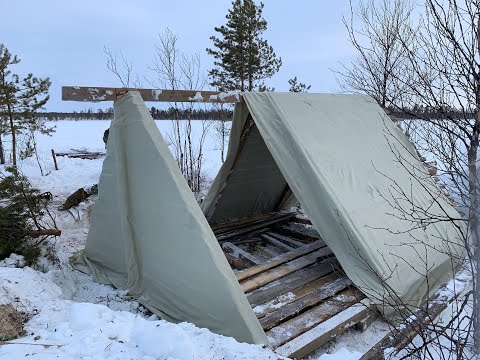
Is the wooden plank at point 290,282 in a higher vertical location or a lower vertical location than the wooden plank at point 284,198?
lower

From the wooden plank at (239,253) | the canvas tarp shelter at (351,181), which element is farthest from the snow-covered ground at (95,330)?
the wooden plank at (239,253)

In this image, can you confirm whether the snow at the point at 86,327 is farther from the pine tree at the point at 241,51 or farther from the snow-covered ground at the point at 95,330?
the pine tree at the point at 241,51

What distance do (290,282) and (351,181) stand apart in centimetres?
135

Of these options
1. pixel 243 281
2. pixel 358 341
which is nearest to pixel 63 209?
pixel 243 281

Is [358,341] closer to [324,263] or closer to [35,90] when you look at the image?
[324,263]

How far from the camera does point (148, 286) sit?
A: 344cm

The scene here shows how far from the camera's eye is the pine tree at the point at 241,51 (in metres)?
12.7

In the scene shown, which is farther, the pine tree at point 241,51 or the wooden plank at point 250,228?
the pine tree at point 241,51

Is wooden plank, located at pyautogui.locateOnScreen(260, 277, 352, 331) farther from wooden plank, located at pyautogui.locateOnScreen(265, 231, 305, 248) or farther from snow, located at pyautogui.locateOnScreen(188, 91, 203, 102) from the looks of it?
snow, located at pyautogui.locateOnScreen(188, 91, 203, 102)

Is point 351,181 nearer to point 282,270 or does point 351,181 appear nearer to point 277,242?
point 282,270

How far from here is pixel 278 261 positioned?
4094mm

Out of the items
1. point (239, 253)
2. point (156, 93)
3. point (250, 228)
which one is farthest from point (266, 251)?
point (156, 93)

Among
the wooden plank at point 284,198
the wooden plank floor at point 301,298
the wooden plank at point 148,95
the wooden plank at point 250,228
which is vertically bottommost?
the wooden plank floor at point 301,298

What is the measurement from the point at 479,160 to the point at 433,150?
33 centimetres
